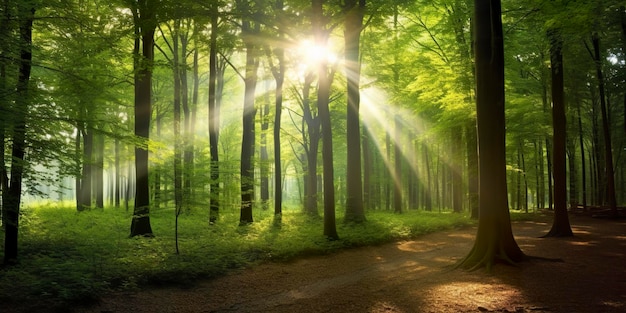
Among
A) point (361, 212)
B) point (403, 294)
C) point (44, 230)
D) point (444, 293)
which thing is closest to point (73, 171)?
point (44, 230)

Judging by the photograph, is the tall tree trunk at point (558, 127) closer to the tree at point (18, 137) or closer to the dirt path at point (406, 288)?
the dirt path at point (406, 288)

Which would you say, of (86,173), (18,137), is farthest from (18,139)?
(86,173)

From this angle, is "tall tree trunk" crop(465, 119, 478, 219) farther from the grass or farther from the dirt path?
the dirt path

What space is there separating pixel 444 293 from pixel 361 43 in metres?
17.9

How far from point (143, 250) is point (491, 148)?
9.63 metres

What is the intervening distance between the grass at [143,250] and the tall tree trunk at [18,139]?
479 millimetres

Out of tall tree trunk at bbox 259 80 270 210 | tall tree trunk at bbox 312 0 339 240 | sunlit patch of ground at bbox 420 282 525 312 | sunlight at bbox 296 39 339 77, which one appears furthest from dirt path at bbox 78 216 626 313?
tall tree trunk at bbox 259 80 270 210

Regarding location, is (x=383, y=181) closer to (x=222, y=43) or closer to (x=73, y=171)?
(x=222, y=43)

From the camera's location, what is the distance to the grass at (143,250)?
24.9ft

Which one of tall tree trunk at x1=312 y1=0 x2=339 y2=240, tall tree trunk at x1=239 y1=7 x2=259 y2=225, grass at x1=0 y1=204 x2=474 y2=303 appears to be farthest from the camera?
tall tree trunk at x1=239 y1=7 x2=259 y2=225

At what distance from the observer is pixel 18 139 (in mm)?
8445

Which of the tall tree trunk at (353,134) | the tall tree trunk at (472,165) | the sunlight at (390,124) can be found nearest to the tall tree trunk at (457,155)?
the tall tree trunk at (472,165)

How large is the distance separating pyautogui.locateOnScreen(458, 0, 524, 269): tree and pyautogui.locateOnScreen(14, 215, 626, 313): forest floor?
50 centimetres

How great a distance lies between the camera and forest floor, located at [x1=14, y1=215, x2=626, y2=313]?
6.37 metres
